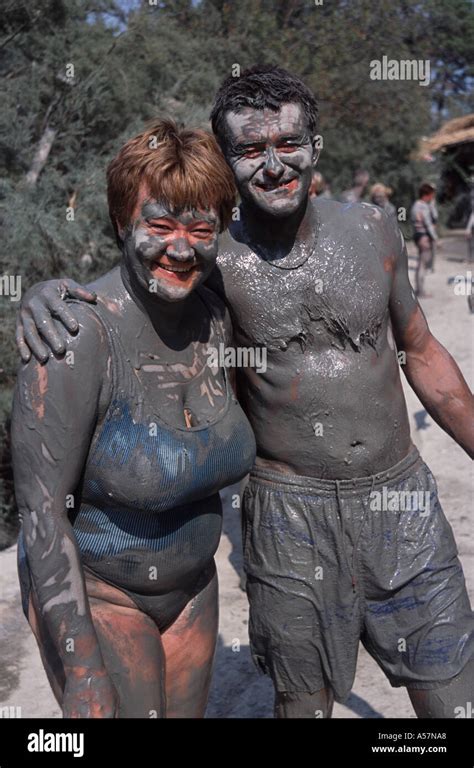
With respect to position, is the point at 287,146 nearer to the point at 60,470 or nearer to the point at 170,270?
the point at 170,270

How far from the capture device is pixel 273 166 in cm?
215

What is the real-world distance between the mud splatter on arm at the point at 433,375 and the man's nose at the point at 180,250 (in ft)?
2.50

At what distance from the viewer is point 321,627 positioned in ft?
7.85

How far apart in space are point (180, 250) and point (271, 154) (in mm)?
451

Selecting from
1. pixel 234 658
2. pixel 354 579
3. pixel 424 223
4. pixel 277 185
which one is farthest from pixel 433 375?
pixel 424 223

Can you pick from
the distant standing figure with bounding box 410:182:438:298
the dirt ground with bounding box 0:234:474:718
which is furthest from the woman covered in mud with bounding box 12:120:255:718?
the distant standing figure with bounding box 410:182:438:298

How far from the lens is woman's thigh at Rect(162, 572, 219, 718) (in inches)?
84.0

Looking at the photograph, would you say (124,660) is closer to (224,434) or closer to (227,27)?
(224,434)

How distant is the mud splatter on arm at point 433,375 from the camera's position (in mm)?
2467

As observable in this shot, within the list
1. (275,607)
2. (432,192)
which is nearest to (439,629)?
(275,607)

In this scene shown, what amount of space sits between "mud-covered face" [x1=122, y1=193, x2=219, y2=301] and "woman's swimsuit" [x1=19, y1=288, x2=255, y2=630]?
0.13 m

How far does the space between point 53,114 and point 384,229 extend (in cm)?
754

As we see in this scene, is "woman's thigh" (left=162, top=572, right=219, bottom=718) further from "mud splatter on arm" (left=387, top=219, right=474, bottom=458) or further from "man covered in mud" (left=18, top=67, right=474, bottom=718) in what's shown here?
"mud splatter on arm" (left=387, top=219, right=474, bottom=458)

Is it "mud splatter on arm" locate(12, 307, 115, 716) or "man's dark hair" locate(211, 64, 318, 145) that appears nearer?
"mud splatter on arm" locate(12, 307, 115, 716)
